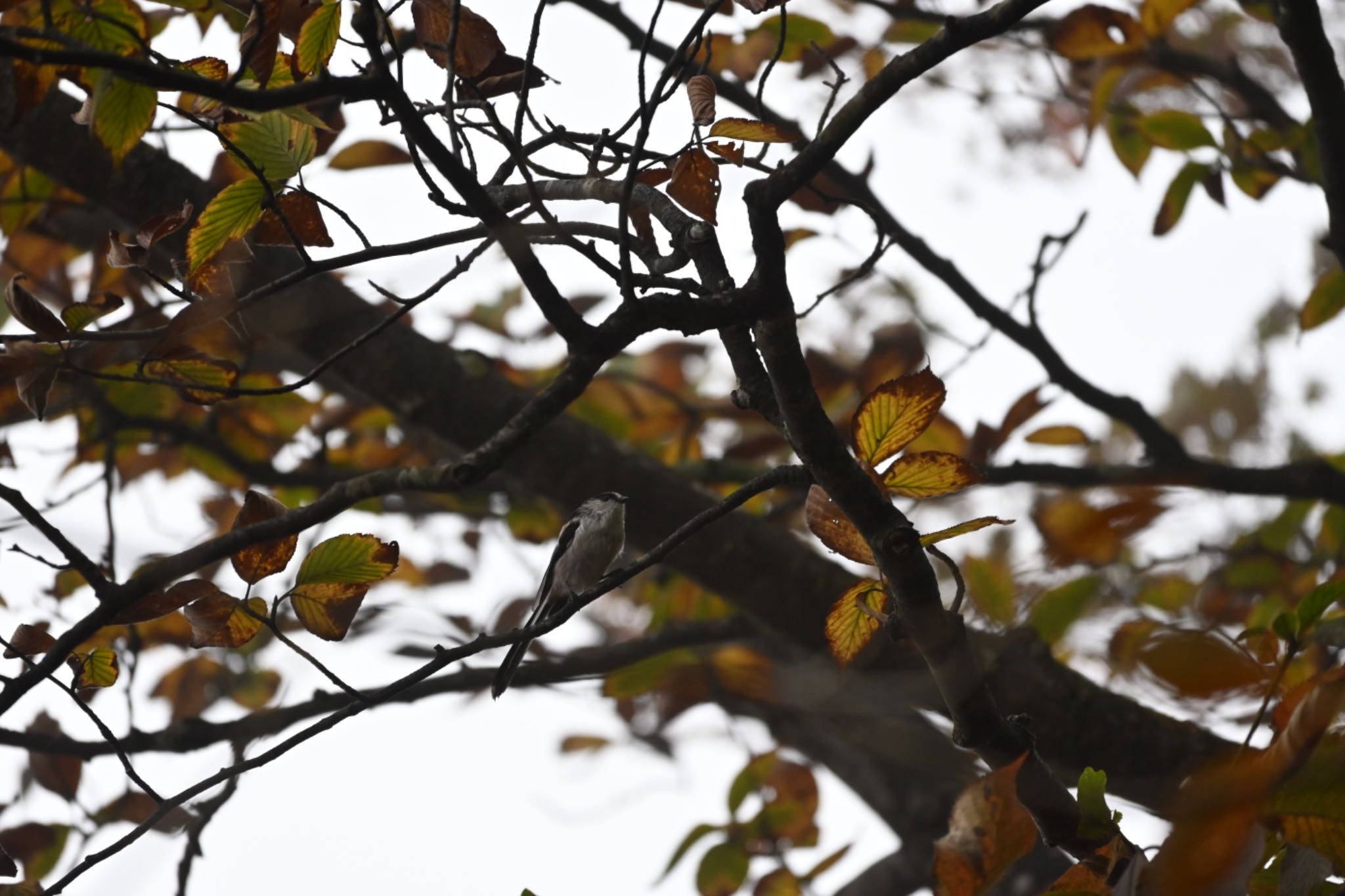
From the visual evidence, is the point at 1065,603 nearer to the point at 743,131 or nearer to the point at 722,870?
the point at 743,131

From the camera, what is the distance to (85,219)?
3.21 metres

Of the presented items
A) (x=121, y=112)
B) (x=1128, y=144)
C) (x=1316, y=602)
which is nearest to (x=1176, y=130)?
(x=1128, y=144)

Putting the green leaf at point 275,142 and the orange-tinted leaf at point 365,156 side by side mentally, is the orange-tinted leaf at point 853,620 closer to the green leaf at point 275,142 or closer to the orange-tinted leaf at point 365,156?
the green leaf at point 275,142

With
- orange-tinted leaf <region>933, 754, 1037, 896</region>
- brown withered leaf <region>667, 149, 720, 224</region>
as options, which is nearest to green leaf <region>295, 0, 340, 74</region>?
brown withered leaf <region>667, 149, 720, 224</region>

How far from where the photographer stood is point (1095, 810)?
46.6 inches

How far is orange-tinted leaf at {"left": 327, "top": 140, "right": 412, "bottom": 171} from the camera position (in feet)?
7.54

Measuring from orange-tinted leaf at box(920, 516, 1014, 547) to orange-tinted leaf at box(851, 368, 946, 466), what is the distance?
110mm

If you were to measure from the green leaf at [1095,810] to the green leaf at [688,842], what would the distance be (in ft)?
5.34

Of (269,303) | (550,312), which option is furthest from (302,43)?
(269,303)

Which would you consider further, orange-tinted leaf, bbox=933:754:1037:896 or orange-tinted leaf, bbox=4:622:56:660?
orange-tinted leaf, bbox=4:622:56:660

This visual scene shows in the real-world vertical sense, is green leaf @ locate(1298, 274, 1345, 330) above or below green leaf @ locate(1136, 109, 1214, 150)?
below

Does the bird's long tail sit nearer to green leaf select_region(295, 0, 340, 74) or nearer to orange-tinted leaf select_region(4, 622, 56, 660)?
orange-tinted leaf select_region(4, 622, 56, 660)

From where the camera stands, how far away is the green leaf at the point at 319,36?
1.15 meters

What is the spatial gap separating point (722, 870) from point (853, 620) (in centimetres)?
153
